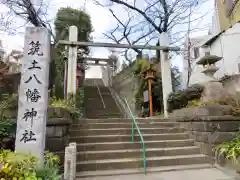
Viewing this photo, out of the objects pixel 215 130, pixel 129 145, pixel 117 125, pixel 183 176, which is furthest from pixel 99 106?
pixel 183 176

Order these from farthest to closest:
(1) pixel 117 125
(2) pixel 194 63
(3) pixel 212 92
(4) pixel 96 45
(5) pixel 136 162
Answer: (2) pixel 194 63, (4) pixel 96 45, (1) pixel 117 125, (3) pixel 212 92, (5) pixel 136 162

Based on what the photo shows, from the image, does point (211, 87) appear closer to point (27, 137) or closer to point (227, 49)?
point (27, 137)

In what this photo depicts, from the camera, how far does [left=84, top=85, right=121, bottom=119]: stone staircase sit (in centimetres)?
980

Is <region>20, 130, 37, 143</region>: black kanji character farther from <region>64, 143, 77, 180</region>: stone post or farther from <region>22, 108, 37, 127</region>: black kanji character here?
<region>64, 143, 77, 180</region>: stone post

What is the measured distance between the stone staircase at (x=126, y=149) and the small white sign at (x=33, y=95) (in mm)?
1374

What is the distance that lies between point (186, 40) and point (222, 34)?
8.29 ft

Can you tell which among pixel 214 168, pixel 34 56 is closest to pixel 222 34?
pixel 214 168

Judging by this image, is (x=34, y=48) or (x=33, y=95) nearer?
(x=33, y=95)

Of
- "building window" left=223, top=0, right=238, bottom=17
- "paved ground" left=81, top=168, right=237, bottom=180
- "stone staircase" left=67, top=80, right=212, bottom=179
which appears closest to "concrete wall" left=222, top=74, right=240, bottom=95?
"stone staircase" left=67, top=80, right=212, bottom=179

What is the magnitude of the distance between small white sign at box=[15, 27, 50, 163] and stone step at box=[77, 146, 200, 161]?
1594 millimetres

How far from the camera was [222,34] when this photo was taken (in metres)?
11.2

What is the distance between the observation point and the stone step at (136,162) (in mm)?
4445

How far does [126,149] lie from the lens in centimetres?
518

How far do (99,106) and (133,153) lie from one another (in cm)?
611
